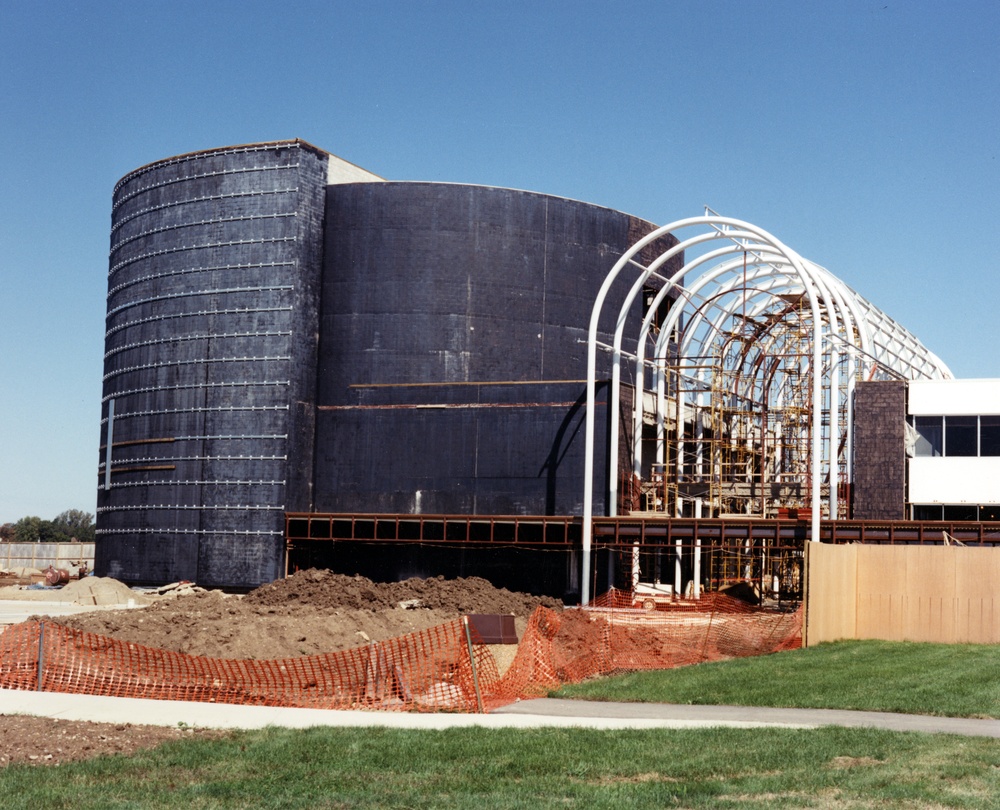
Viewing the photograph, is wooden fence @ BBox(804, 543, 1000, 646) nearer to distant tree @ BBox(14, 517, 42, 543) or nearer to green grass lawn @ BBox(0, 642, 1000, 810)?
green grass lawn @ BBox(0, 642, 1000, 810)

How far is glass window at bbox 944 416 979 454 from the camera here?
4628cm

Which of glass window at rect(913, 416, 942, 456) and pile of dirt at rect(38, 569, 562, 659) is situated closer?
pile of dirt at rect(38, 569, 562, 659)

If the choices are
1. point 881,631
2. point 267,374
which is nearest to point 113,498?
point 267,374

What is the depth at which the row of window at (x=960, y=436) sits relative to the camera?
46062 mm

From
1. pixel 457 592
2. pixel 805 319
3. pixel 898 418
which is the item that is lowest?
pixel 457 592

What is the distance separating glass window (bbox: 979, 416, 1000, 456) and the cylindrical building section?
26.8 metres

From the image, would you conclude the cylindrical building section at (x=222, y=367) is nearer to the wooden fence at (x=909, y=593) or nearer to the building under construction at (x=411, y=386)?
the building under construction at (x=411, y=386)

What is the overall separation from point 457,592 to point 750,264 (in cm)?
1805

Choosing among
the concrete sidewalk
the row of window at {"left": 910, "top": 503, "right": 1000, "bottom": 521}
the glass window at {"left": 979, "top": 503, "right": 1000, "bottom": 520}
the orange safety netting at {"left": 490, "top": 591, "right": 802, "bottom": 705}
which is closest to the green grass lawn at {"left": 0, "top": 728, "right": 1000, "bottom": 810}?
the concrete sidewalk

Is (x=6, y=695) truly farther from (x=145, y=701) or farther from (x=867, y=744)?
(x=867, y=744)

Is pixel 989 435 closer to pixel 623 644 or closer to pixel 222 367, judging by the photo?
pixel 623 644

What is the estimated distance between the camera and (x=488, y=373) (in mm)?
57062

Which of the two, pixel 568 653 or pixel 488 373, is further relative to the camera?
pixel 488 373

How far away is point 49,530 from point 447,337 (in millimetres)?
125796
